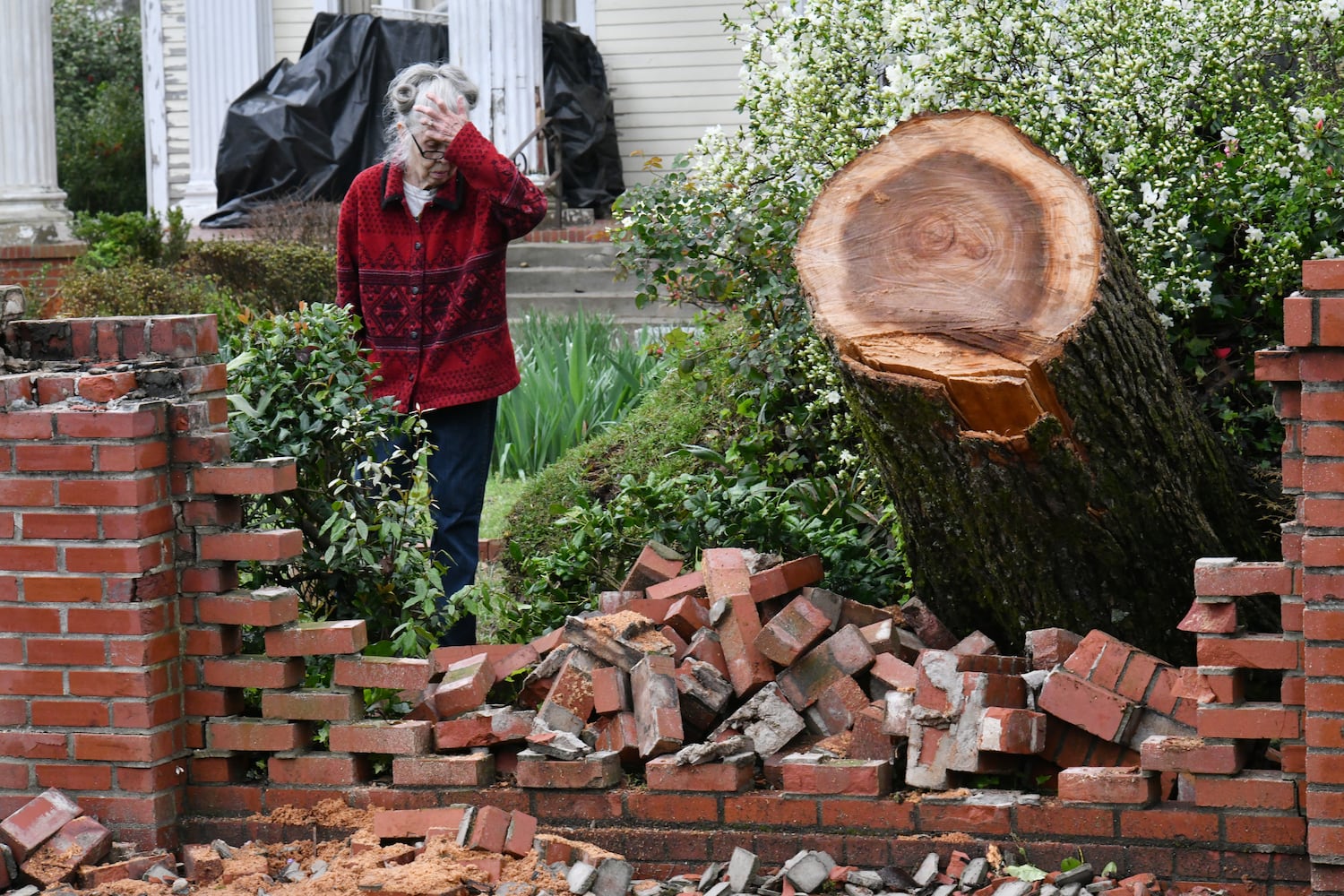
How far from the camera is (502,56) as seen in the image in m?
10.5

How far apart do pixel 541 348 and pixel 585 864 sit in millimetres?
4046

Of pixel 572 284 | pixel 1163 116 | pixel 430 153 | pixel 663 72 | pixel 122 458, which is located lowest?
pixel 122 458

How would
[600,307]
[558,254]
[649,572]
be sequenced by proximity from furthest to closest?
[558,254], [600,307], [649,572]

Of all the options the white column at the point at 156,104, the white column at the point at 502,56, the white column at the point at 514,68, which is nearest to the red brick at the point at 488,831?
the white column at the point at 502,56

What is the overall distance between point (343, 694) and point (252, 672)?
0.66ft

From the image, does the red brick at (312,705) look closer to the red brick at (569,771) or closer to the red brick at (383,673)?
the red brick at (383,673)

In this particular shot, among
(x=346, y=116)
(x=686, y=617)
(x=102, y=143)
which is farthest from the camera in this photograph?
(x=102, y=143)

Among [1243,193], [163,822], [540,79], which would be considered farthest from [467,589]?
[540,79]

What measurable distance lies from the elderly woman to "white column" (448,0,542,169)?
6911 millimetres

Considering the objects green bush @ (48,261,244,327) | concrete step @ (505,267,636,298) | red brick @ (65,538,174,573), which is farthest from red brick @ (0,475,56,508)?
concrete step @ (505,267,636,298)

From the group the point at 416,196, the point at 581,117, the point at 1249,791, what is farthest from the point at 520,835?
the point at 581,117

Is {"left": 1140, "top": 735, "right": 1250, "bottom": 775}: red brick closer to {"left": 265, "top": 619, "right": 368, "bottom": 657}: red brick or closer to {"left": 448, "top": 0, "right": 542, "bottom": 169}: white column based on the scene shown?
{"left": 265, "top": 619, "right": 368, "bottom": 657}: red brick

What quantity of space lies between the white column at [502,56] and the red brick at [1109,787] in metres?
8.55

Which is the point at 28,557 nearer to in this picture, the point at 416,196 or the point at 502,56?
the point at 416,196
